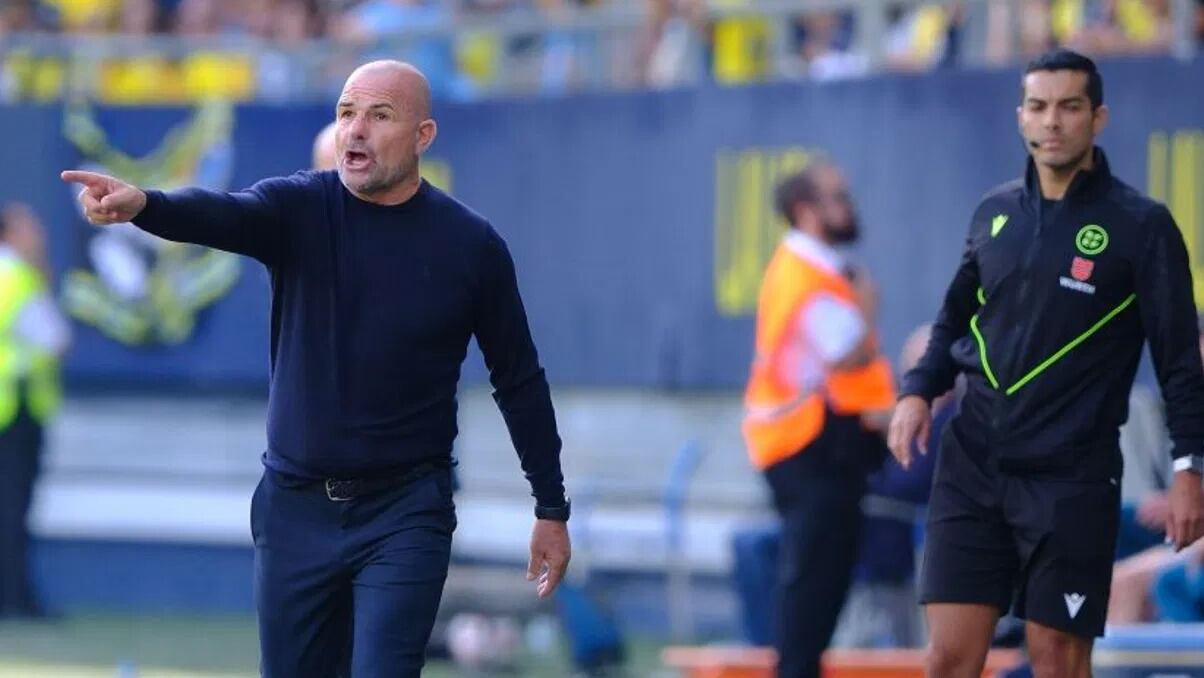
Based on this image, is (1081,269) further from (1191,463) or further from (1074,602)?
(1074,602)

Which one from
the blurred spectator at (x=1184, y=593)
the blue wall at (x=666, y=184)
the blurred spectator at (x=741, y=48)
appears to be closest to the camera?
the blurred spectator at (x=1184, y=593)

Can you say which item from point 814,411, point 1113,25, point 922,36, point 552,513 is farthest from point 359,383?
point 922,36

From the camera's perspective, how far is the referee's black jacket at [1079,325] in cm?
738

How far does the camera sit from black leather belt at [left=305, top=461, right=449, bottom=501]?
6.69m

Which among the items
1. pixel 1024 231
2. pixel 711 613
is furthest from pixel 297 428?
pixel 711 613

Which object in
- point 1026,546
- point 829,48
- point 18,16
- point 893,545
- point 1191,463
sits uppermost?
point 18,16

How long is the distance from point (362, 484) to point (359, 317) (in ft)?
1.39

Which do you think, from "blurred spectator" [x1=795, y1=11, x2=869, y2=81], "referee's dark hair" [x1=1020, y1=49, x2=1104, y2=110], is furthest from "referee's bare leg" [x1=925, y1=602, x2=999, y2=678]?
"blurred spectator" [x1=795, y1=11, x2=869, y2=81]

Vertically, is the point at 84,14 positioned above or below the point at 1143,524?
above

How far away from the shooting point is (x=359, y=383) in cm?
670

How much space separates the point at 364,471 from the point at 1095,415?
2171 mm

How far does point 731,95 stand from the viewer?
48.1 ft

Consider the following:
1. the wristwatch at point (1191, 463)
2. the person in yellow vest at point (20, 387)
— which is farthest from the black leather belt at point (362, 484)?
the person in yellow vest at point (20, 387)

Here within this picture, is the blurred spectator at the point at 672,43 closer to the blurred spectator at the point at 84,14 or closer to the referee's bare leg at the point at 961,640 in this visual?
the blurred spectator at the point at 84,14
